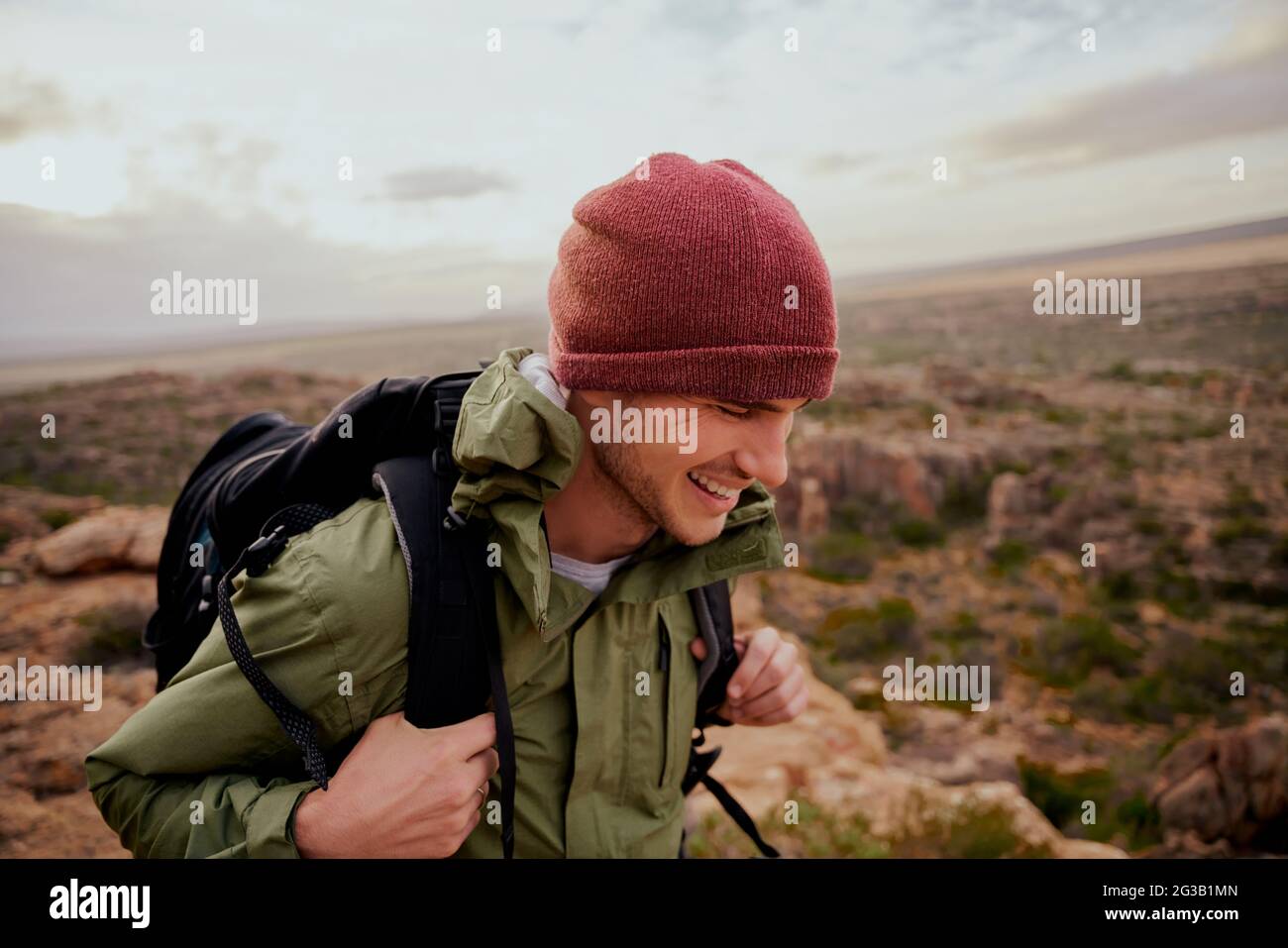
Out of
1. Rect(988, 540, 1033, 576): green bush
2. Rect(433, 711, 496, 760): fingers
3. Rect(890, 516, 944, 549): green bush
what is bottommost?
Rect(988, 540, 1033, 576): green bush

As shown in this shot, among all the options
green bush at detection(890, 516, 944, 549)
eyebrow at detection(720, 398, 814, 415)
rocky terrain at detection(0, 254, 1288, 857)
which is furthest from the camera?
green bush at detection(890, 516, 944, 549)

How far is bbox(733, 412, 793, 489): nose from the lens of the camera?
1819 mm

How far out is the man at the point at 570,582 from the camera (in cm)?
157

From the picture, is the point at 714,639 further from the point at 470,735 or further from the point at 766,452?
the point at 470,735

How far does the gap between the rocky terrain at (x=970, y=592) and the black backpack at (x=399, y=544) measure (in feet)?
8.83

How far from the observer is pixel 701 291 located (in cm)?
174

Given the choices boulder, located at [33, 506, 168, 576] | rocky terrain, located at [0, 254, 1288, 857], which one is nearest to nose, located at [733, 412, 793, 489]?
rocky terrain, located at [0, 254, 1288, 857]

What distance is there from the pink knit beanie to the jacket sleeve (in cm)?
67

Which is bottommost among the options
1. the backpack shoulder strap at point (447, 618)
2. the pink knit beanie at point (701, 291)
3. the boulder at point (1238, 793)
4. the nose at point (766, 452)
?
the boulder at point (1238, 793)

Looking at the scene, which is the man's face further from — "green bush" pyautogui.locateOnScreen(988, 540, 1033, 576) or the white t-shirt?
"green bush" pyautogui.locateOnScreen(988, 540, 1033, 576)

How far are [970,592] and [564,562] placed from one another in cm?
1128

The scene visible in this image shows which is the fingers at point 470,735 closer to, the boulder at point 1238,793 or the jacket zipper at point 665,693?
the jacket zipper at point 665,693

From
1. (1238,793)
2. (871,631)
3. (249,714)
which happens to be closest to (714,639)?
(249,714)

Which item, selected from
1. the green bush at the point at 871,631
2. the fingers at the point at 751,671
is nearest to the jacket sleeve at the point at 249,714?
the fingers at the point at 751,671
